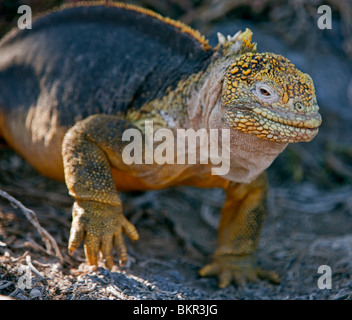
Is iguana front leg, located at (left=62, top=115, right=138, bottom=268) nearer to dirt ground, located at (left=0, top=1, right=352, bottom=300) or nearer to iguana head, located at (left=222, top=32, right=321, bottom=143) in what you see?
dirt ground, located at (left=0, top=1, right=352, bottom=300)

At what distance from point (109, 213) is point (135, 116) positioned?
91 cm

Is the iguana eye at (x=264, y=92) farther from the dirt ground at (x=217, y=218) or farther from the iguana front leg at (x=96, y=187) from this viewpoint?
the dirt ground at (x=217, y=218)

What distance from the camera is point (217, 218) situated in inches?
225

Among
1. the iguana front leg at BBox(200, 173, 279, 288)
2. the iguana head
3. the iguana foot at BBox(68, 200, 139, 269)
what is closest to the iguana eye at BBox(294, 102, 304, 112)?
the iguana head

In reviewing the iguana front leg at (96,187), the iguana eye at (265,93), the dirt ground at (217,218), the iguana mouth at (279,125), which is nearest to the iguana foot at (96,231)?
the iguana front leg at (96,187)

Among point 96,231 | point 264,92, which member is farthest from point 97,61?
point 264,92

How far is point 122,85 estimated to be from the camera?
4.57 metres

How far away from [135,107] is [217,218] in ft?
6.23

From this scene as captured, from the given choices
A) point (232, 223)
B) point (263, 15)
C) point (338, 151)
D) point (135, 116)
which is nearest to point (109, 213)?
point (135, 116)

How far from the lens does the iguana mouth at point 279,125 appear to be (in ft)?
10.8

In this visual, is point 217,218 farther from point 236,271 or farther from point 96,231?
point 96,231

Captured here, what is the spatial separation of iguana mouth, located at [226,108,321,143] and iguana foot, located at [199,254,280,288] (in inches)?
62.7

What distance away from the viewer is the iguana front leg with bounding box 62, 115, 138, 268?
3.93 meters
